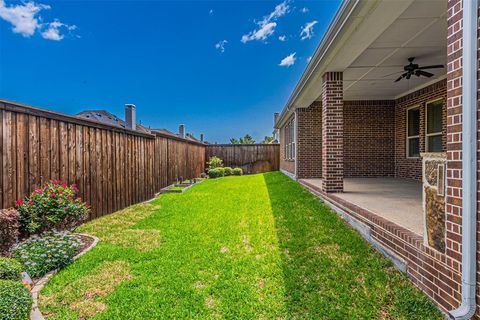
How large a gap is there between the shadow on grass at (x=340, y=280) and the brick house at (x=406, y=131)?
5.5 inches

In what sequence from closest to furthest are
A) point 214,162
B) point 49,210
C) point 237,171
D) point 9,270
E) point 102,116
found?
point 9,270 → point 49,210 → point 214,162 → point 237,171 → point 102,116

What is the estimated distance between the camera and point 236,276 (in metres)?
2.87

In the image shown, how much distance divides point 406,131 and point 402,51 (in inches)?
169

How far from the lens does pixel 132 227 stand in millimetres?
4809

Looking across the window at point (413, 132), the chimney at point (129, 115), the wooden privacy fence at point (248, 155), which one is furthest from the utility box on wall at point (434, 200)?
the wooden privacy fence at point (248, 155)

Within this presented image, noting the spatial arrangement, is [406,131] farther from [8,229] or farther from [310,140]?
[8,229]

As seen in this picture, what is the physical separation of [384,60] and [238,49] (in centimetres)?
1315

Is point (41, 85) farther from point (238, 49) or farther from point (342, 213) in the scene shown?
point (342, 213)

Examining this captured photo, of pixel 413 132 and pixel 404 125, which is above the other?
pixel 404 125

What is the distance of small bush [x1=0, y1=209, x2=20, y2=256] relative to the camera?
314 cm

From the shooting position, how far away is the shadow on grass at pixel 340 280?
2.18 meters

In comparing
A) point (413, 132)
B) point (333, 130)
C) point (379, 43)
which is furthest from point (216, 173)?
point (379, 43)

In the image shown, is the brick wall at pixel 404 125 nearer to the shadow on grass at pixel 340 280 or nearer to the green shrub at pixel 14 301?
the shadow on grass at pixel 340 280

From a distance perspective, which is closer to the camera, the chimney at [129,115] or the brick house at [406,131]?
the brick house at [406,131]
